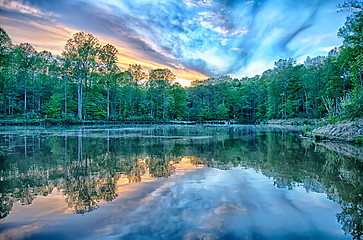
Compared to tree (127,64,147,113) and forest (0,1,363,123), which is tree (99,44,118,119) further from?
tree (127,64,147,113)

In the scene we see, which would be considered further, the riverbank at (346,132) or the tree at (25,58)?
the tree at (25,58)

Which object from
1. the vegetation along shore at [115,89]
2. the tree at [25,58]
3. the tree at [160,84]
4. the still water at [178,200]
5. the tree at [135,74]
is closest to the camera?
the still water at [178,200]

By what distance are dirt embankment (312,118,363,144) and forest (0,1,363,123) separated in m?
17.3

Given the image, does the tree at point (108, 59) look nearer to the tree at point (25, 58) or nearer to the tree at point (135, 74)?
the tree at point (135, 74)

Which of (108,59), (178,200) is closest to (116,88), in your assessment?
(108,59)

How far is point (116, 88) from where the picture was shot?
5512cm

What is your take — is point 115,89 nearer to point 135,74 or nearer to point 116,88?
point 116,88

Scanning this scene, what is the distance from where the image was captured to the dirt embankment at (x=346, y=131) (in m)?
12.9

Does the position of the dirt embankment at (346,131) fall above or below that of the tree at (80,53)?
below

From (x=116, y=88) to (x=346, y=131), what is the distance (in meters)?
50.7

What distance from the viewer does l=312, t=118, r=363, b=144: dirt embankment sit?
42.3ft

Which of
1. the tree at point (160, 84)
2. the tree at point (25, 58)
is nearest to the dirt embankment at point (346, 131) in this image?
the tree at point (160, 84)

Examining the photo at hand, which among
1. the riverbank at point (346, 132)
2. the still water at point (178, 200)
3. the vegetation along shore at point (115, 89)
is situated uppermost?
the vegetation along shore at point (115, 89)

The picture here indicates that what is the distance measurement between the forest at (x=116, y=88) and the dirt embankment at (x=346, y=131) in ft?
56.7
